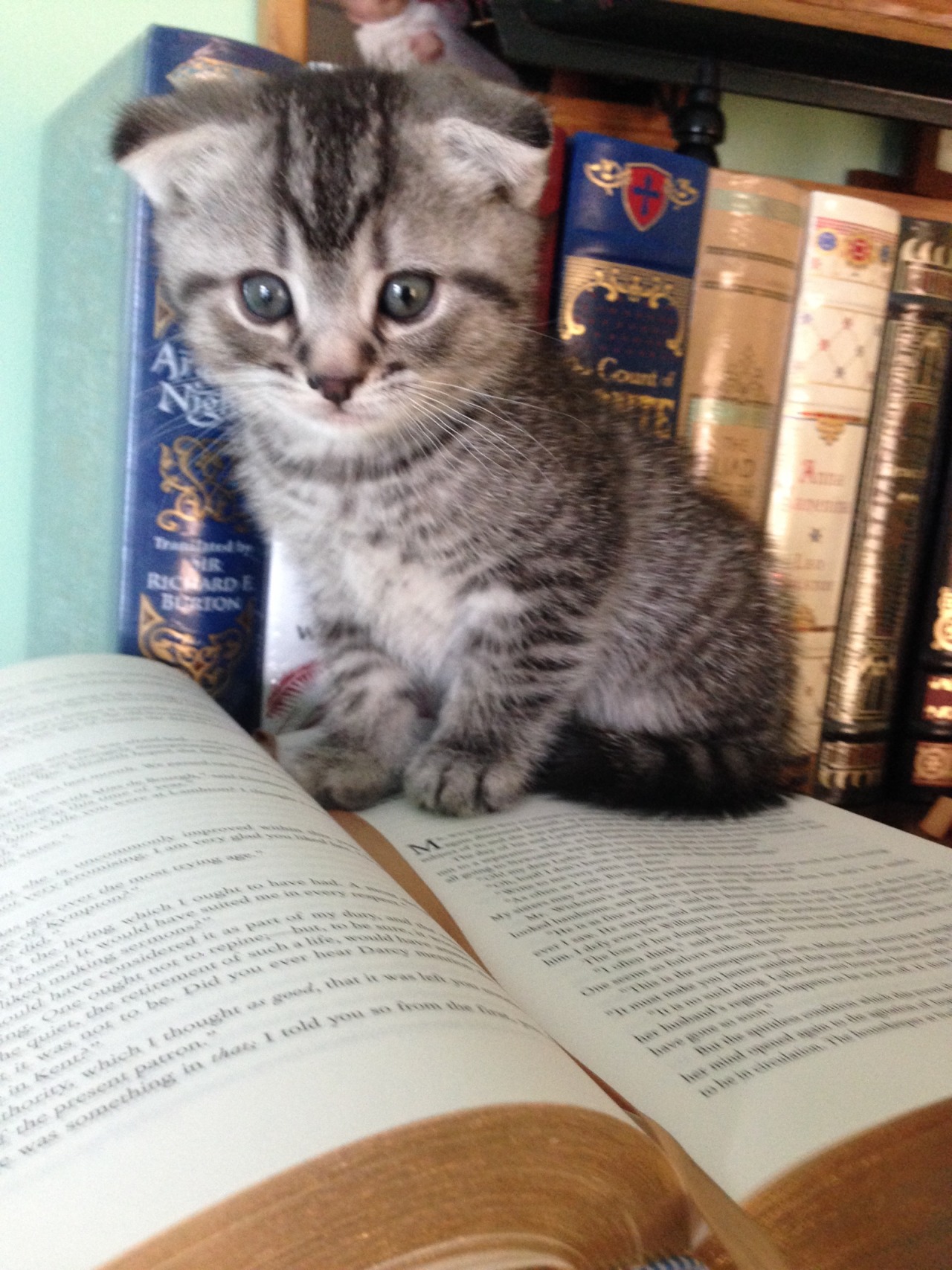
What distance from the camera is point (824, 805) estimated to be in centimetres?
75

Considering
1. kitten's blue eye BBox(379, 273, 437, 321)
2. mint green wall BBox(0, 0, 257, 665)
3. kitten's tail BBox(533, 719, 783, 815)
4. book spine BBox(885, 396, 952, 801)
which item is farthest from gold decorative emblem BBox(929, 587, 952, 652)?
mint green wall BBox(0, 0, 257, 665)

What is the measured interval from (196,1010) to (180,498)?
513 mm

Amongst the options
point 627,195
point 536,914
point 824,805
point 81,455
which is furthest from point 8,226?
point 824,805

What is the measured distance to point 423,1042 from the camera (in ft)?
1.04

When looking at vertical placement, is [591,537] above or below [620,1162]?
above

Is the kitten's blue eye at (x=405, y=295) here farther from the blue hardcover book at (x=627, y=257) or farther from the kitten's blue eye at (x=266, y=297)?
the blue hardcover book at (x=627, y=257)

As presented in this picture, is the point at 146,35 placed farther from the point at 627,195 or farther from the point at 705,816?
the point at 705,816

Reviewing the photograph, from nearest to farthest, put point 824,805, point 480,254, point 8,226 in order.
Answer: point 480,254 < point 824,805 < point 8,226

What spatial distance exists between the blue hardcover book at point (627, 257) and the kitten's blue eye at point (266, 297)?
275 mm

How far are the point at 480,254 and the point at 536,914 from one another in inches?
18.1

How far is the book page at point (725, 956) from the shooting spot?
0.36m

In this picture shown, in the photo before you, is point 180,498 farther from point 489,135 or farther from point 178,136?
point 489,135

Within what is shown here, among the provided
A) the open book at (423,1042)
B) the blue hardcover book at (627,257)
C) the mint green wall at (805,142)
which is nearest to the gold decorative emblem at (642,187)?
the blue hardcover book at (627,257)

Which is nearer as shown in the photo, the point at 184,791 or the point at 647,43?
the point at 184,791
